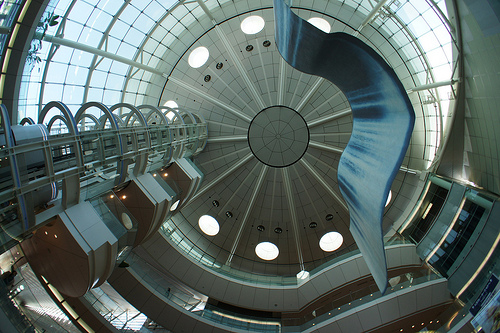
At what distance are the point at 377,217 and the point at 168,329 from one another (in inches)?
888

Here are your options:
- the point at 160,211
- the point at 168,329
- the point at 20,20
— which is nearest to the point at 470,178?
the point at 160,211

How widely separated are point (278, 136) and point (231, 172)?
666cm

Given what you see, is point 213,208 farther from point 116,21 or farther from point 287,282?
point 116,21

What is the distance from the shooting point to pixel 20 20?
51.4 feet

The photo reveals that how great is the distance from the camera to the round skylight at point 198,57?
3134 centimetres

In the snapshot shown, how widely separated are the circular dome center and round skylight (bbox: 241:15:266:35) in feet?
26.3

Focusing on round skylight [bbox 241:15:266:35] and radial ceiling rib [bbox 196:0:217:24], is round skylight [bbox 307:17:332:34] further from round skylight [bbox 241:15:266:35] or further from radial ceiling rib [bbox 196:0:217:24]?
radial ceiling rib [bbox 196:0:217:24]

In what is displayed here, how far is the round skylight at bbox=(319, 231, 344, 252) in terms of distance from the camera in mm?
31719

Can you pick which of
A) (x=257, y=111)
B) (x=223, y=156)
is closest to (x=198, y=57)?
(x=257, y=111)

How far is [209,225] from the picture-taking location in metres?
33.3

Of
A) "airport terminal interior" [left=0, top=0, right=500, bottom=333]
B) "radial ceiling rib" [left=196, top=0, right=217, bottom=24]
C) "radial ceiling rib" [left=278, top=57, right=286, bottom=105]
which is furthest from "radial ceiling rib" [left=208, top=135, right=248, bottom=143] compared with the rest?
"radial ceiling rib" [left=196, top=0, right=217, bottom=24]

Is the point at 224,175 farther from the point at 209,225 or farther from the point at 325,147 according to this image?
the point at 325,147

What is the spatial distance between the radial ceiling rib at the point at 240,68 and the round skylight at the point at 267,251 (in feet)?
50.1

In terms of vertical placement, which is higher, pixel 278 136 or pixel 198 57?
pixel 198 57
